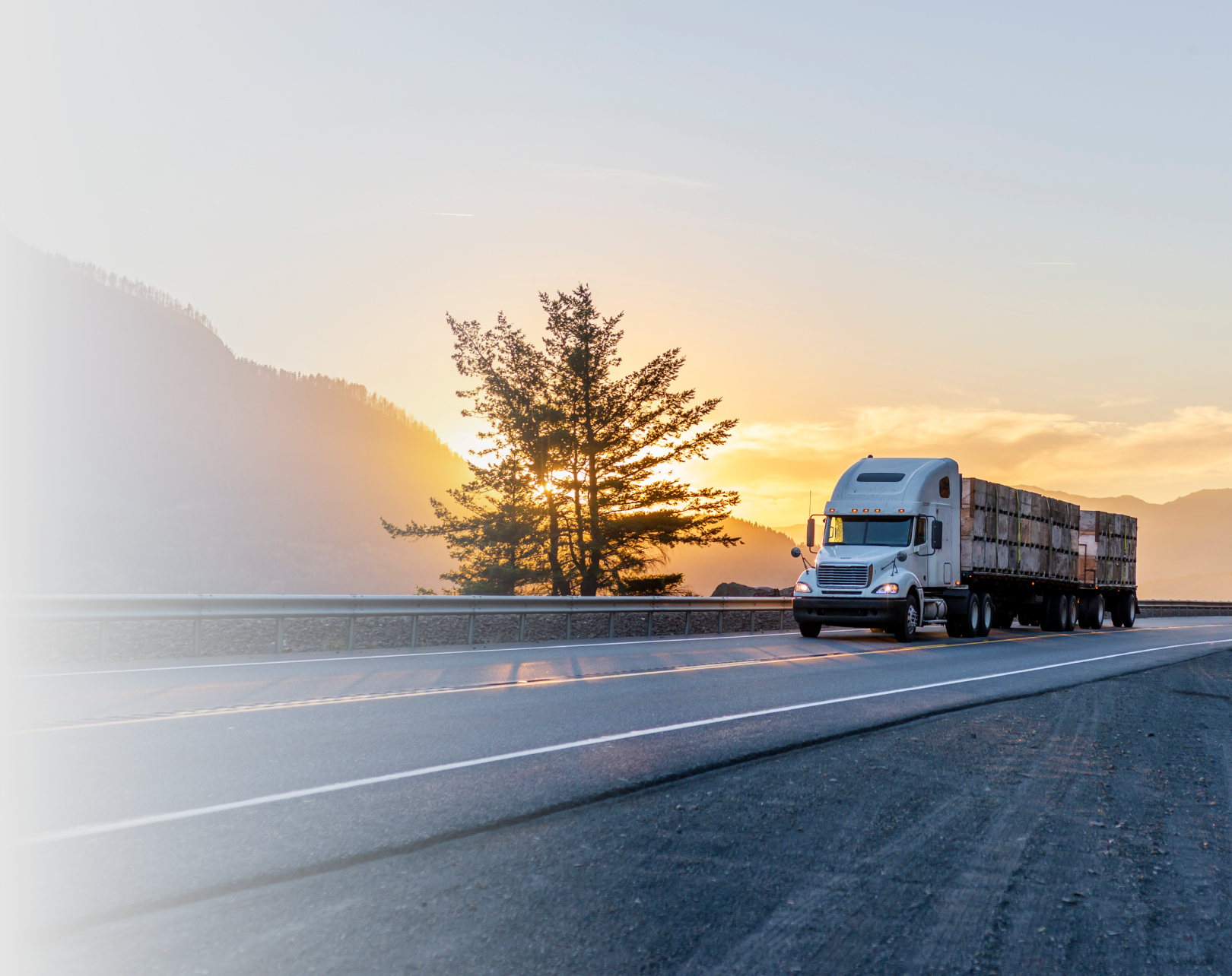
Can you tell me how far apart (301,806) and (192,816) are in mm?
550

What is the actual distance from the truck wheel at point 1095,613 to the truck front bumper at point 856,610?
45.4 ft

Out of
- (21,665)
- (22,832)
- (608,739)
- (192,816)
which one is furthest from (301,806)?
(21,665)

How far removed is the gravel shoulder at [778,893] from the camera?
11.5 feet

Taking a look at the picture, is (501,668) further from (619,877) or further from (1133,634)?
(1133,634)

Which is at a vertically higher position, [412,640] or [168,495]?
[168,495]

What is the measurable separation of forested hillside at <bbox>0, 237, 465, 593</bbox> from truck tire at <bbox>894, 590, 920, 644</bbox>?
113 metres

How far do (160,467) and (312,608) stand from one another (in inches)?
5981

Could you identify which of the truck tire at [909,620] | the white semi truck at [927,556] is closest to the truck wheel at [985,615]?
the white semi truck at [927,556]

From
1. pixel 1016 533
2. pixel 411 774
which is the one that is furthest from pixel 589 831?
pixel 1016 533

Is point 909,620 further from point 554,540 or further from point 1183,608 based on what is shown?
point 1183,608

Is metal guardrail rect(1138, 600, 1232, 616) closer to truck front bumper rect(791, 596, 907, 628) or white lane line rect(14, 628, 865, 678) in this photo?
truck front bumper rect(791, 596, 907, 628)

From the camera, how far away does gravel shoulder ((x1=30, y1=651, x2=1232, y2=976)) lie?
3520 mm

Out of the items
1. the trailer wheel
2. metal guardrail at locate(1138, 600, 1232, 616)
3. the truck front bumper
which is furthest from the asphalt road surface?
metal guardrail at locate(1138, 600, 1232, 616)

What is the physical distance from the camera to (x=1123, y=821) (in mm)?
5824
